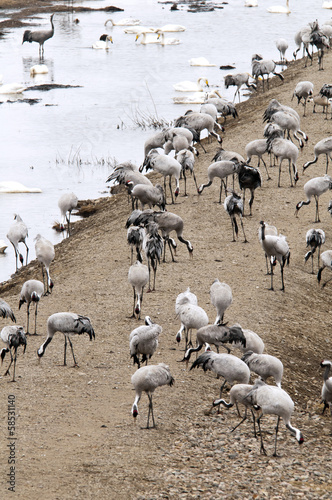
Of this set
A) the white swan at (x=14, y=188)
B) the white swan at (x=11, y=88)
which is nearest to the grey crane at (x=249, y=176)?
the white swan at (x=14, y=188)

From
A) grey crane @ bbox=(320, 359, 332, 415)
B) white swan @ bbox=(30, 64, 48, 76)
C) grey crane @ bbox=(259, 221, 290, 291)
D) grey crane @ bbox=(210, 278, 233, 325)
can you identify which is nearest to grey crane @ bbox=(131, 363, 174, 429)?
grey crane @ bbox=(320, 359, 332, 415)

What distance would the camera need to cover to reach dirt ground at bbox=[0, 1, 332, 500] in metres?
6.49

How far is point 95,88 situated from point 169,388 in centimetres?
2305

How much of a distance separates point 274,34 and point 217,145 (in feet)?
75.0

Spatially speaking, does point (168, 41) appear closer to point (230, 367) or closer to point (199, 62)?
point (199, 62)

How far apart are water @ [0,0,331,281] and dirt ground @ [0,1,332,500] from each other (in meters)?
3.79

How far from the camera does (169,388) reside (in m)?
8.18

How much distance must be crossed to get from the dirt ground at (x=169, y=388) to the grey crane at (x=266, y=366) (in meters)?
0.48

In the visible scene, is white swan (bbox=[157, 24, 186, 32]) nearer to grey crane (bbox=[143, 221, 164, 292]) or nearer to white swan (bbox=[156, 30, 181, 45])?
white swan (bbox=[156, 30, 181, 45])

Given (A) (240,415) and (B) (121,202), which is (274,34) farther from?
(A) (240,415)

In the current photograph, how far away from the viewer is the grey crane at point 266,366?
7786mm

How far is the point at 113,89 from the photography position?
96.9 ft

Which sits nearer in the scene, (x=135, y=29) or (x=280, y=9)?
(x=135, y=29)

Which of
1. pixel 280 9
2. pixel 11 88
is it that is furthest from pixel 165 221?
pixel 280 9
